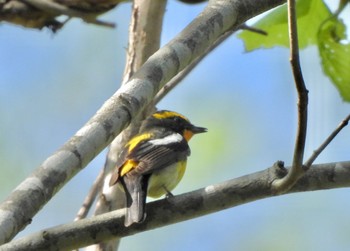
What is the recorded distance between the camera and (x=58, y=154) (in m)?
2.85

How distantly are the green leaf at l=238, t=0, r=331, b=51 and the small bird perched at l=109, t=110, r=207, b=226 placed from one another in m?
0.75

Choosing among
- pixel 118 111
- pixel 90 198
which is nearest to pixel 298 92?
pixel 118 111

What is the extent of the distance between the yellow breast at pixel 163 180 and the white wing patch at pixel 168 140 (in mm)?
205

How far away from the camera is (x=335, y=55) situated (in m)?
3.66

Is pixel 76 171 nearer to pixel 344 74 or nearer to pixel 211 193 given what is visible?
pixel 211 193

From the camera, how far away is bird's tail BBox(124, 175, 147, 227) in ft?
10.2

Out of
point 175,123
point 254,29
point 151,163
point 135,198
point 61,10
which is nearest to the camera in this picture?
point 135,198

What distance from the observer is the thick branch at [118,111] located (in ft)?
8.95

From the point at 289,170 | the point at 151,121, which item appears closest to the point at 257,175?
the point at 289,170

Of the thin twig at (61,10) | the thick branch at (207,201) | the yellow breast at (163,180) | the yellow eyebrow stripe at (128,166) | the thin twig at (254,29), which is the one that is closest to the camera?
the thick branch at (207,201)

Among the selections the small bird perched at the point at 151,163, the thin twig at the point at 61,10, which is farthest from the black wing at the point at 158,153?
the thin twig at the point at 61,10

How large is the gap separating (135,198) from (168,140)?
4.10ft

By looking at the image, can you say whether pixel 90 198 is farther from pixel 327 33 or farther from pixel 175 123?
pixel 327 33

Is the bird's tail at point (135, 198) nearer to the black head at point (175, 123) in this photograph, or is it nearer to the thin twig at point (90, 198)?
the thin twig at point (90, 198)
